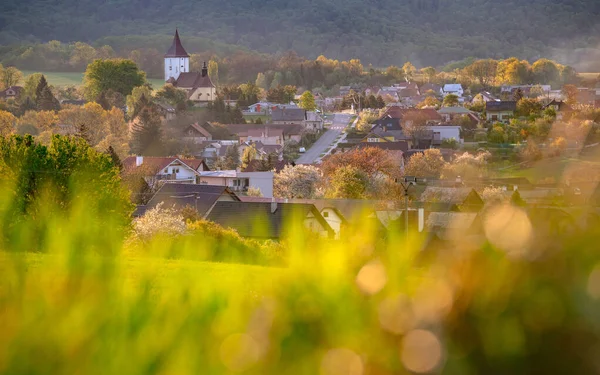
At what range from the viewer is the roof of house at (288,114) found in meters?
68.4

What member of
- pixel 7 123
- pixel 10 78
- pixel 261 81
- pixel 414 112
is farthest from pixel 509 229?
pixel 261 81

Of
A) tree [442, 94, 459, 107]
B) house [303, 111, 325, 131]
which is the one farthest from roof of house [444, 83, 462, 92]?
house [303, 111, 325, 131]

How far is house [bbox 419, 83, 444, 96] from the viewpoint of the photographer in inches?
3725

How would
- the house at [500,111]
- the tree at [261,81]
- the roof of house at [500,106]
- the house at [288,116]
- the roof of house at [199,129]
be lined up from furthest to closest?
the tree at [261,81] → the house at [288,116] → the roof of house at [500,106] → the house at [500,111] → the roof of house at [199,129]

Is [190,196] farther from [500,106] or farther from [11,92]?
[11,92]

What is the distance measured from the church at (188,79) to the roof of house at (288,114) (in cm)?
633

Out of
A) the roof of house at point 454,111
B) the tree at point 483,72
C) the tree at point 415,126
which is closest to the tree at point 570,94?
the roof of house at point 454,111

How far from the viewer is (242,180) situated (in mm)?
40062

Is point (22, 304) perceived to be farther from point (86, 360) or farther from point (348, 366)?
point (348, 366)

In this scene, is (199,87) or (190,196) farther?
(199,87)

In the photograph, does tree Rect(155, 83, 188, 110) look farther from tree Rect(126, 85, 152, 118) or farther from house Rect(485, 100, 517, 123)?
house Rect(485, 100, 517, 123)

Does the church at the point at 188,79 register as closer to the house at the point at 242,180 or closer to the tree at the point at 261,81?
the tree at the point at 261,81

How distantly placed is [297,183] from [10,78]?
198 feet

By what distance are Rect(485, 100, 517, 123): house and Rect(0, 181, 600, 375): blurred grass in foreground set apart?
2073 inches
